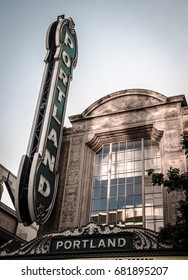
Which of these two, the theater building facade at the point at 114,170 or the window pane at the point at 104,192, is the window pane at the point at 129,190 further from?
the window pane at the point at 104,192

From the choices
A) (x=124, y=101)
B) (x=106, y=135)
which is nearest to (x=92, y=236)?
(x=106, y=135)

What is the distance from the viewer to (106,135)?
652 inches

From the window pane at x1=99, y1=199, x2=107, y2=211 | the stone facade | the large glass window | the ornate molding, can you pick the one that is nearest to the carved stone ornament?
the stone facade

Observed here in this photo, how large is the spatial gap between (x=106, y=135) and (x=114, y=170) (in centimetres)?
203

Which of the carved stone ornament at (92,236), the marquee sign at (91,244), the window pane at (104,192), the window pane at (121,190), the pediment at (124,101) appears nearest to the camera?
the carved stone ornament at (92,236)

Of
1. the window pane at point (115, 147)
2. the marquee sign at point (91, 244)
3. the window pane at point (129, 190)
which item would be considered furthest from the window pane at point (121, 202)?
the marquee sign at point (91, 244)

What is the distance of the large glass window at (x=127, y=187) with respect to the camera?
1360 cm

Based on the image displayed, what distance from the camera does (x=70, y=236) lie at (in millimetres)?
11195

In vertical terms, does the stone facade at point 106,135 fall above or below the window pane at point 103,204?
above

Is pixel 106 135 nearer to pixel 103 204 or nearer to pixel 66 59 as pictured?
pixel 103 204

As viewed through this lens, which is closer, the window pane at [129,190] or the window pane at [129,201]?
the window pane at [129,201]

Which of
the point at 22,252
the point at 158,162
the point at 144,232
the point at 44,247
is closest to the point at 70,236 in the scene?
the point at 44,247

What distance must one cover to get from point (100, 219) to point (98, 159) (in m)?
3.19
